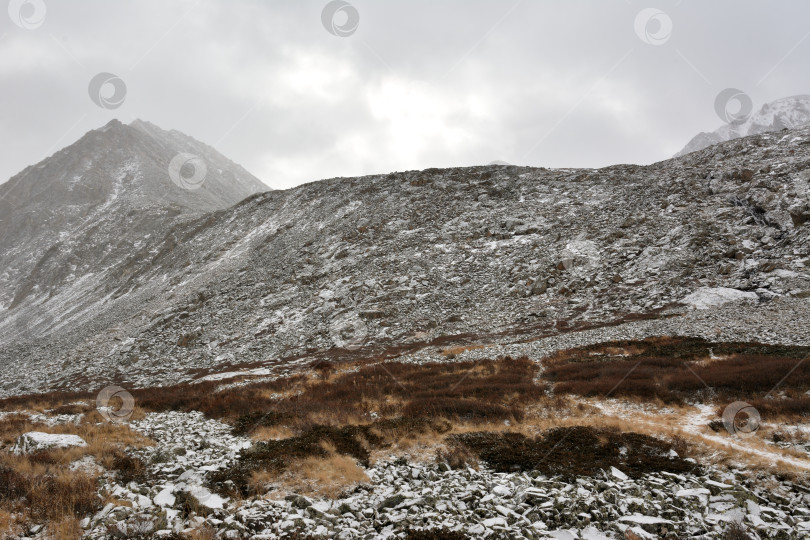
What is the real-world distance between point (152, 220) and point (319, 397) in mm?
97990

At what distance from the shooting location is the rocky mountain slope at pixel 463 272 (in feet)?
115

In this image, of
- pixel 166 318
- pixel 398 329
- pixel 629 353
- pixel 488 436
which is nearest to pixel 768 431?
pixel 488 436

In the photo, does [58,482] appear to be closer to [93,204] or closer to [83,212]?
[83,212]

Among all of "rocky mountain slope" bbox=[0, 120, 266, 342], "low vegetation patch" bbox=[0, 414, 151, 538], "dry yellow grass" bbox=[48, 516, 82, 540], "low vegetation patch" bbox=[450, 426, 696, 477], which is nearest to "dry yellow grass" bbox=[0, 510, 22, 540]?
"low vegetation patch" bbox=[0, 414, 151, 538]

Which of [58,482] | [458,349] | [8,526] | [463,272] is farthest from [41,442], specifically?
[463,272]

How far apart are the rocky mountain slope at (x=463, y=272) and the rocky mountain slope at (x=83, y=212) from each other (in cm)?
2100

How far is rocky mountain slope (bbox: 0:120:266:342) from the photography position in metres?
84.4

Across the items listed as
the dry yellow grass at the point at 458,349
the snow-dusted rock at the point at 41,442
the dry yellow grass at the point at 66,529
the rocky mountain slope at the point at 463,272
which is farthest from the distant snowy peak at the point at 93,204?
the dry yellow grass at the point at 66,529

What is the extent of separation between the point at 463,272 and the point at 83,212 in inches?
4737

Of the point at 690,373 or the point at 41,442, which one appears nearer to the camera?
the point at 41,442

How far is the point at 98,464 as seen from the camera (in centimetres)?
1130

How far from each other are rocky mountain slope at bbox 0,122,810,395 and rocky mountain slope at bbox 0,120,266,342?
21.0 m

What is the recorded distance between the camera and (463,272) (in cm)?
4628

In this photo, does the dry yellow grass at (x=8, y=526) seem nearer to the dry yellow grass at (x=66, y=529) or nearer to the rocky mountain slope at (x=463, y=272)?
the dry yellow grass at (x=66, y=529)
